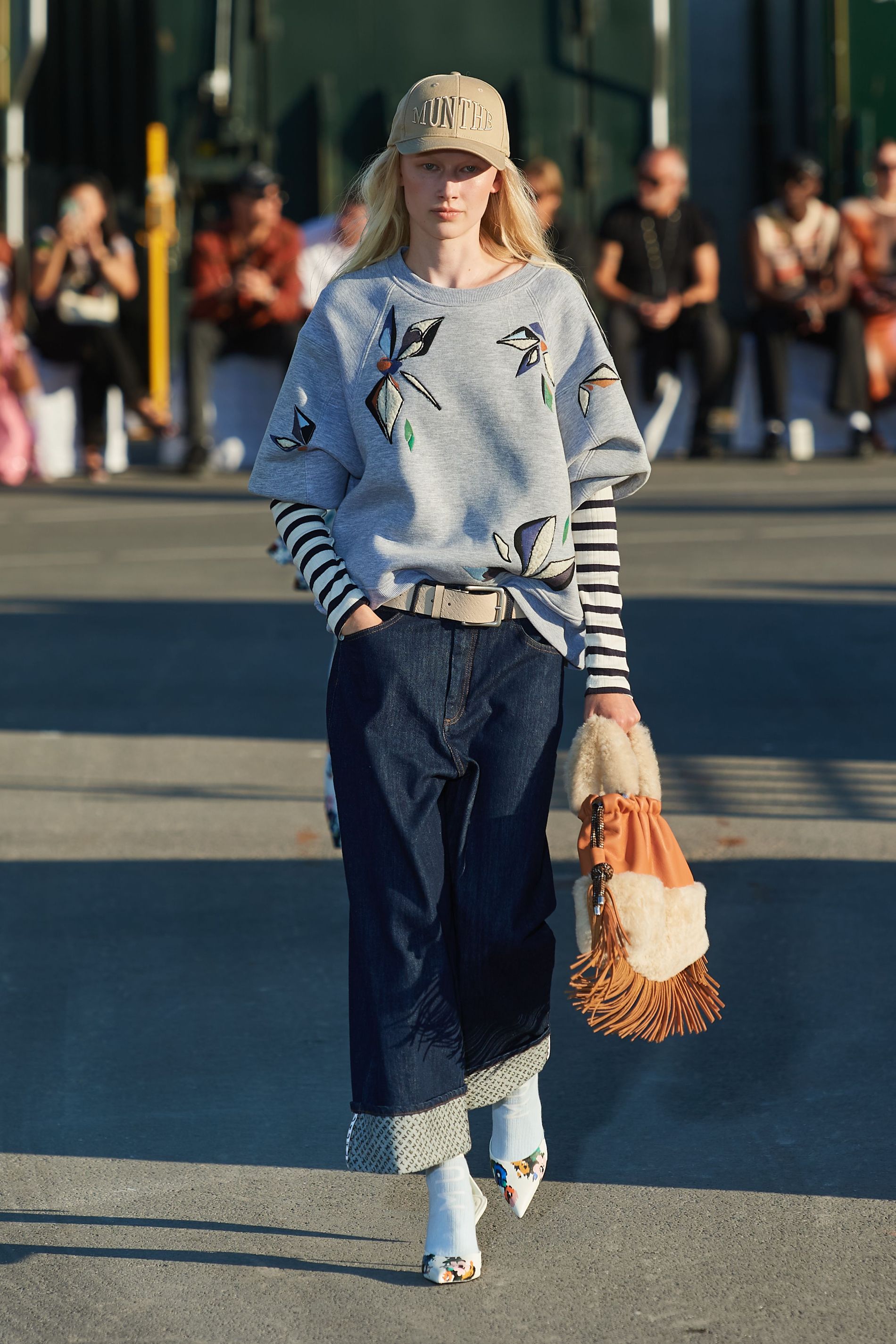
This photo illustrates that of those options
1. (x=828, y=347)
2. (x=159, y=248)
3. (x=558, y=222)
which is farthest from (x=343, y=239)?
(x=159, y=248)

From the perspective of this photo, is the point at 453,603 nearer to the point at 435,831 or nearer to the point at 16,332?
the point at 435,831

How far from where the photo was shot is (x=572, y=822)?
6.20 meters

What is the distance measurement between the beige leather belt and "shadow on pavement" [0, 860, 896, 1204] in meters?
1.12

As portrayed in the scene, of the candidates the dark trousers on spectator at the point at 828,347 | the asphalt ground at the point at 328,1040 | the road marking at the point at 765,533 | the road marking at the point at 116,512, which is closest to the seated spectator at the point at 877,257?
the dark trousers on spectator at the point at 828,347

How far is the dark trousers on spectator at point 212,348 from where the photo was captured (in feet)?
47.8

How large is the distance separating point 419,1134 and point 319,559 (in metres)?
0.97

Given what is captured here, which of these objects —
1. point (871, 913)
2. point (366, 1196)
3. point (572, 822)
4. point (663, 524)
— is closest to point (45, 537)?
point (663, 524)

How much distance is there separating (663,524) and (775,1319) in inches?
352

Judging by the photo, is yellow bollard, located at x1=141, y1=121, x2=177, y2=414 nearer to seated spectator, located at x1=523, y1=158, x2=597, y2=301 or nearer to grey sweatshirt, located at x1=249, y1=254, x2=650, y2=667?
seated spectator, located at x1=523, y1=158, x2=597, y2=301

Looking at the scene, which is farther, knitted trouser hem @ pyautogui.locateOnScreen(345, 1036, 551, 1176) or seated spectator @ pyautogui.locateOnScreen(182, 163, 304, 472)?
seated spectator @ pyautogui.locateOnScreen(182, 163, 304, 472)

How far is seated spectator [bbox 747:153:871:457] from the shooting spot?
14672 mm

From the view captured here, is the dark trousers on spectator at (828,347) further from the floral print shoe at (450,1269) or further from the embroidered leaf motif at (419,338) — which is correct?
the floral print shoe at (450,1269)

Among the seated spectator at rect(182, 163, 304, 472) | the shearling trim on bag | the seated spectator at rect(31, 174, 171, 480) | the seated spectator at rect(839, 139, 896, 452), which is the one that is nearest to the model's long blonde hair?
the shearling trim on bag

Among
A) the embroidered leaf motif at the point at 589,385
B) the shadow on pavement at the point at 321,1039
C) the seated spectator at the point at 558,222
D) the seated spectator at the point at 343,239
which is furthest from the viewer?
the seated spectator at the point at 558,222
